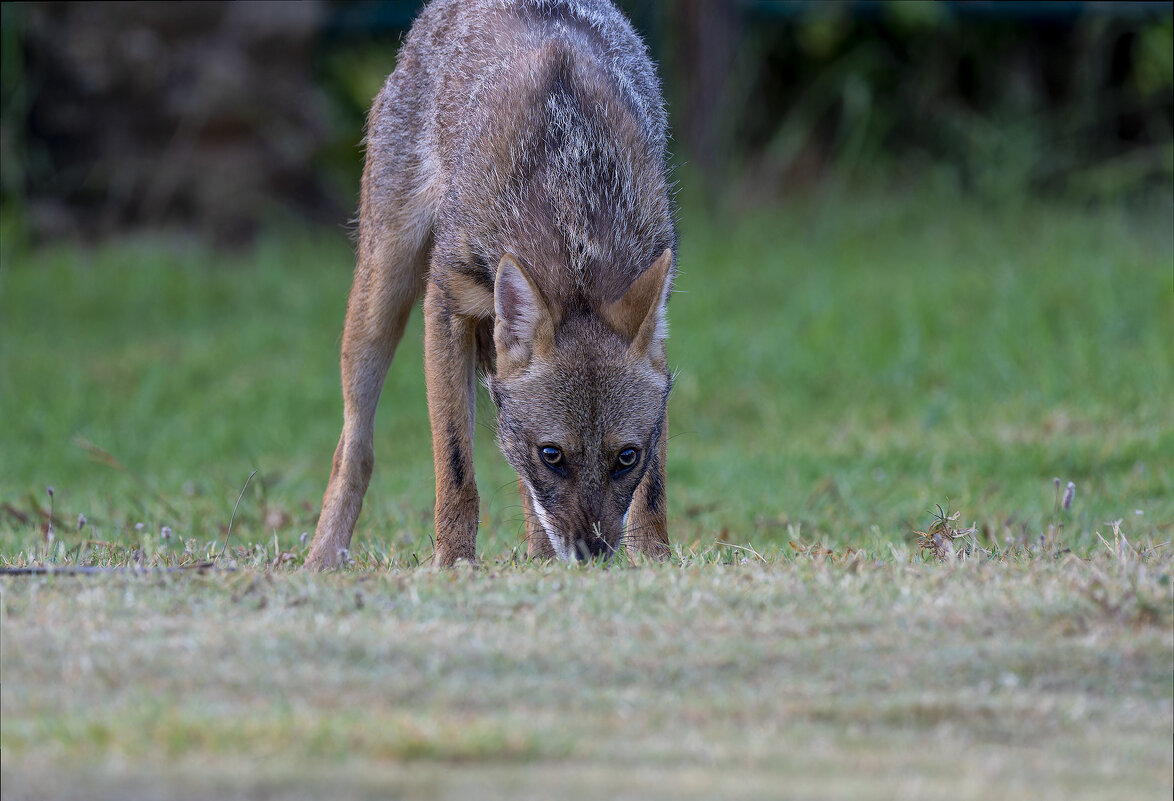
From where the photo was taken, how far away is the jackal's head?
5.56m

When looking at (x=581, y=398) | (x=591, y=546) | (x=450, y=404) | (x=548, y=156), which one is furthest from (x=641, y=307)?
(x=450, y=404)

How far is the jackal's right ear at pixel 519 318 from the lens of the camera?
18.2ft

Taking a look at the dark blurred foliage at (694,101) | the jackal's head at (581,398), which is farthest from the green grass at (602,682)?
the dark blurred foliage at (694,101)

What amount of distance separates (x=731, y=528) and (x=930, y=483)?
5.53ft

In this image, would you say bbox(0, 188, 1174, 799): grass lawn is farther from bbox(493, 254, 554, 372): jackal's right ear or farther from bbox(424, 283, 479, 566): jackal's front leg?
bbox(493, 254, 554, 372): jackal's right ear

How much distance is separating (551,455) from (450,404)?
0.81m

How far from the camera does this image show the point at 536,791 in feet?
9.30

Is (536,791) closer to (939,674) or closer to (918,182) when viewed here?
(939,674)

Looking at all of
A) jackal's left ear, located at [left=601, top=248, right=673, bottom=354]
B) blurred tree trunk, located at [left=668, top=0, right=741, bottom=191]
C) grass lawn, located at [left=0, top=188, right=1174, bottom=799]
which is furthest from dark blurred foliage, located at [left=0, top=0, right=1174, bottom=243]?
jackal's left ear, located at [left=601, top=248, right=673, bottom=354]

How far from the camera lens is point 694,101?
1541 cm

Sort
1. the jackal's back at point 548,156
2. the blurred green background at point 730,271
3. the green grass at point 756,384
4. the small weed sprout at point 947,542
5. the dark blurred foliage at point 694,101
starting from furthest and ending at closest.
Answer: the dark blurred foliage at point 694,101 < the blurred green background at point 730,271 < the green grass at point 756,384 < the jackal's back at point 548,156 < the small weed sprout at point 947,542

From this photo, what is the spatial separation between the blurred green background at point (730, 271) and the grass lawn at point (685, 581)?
0.19 feet

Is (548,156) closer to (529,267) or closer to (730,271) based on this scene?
(529,267)

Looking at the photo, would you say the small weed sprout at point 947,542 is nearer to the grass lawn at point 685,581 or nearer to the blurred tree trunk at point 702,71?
the grass lawn at point 685,581
